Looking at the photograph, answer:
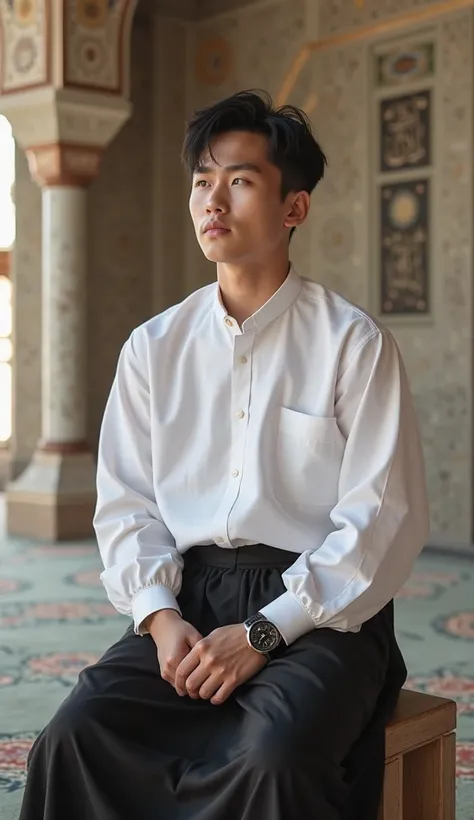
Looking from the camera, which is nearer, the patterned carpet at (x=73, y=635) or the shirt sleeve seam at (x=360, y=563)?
the shirt sleeve seam at (x=360, y=563)

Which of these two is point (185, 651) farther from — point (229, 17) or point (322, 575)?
point (229, 17)

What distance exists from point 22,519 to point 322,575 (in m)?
5.60

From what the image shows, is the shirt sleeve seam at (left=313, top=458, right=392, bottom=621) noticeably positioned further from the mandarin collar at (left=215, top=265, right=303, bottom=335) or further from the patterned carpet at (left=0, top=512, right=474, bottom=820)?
the patterned carpet at (left=0, top=512, right=474, bottom=820)

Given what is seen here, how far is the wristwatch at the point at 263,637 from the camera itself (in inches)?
82.7

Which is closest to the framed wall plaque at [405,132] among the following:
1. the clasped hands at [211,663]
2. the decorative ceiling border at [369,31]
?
the decorative ceiling border at [369,31]

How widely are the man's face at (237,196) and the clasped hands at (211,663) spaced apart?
0.76 metres

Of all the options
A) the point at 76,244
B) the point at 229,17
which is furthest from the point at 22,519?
the point at 229,17

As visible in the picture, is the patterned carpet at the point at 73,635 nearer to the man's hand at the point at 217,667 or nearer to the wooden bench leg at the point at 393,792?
the wooden bench leg at the point at 393,792

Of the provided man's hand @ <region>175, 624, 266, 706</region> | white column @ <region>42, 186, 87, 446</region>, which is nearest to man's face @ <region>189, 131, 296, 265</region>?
man's hand @ <region>175, 624, 266, 706</region>

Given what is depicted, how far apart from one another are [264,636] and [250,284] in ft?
2.46

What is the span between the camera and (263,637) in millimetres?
2107

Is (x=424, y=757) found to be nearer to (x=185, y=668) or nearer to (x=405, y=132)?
(x=185, y=668)

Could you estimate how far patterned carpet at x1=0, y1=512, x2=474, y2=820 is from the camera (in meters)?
3.51

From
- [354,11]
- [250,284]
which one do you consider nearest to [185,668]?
[250,284]
